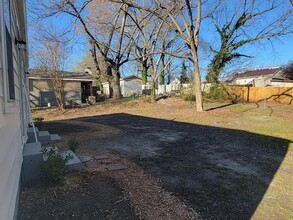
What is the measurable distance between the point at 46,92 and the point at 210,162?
17.7 meters

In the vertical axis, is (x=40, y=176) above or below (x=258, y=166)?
above

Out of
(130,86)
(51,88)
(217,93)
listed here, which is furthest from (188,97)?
(130,86)

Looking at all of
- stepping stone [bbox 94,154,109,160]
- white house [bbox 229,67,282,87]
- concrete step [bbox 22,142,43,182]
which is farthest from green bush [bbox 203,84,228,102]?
concrete step [bbox 22,142,43,182]

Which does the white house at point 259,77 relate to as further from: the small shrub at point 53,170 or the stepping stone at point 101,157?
the small shrub at point 53,170

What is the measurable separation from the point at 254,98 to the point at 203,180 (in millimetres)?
15735

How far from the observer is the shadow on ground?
2.91 metres

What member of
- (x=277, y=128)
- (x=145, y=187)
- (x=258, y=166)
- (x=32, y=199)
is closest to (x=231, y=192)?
(x=145, y=187)

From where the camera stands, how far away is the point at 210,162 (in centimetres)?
443

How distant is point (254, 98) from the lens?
17.3 meters

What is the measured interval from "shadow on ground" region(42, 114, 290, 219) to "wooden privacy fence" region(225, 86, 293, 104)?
10.5 m

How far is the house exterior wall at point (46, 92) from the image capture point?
18.5m

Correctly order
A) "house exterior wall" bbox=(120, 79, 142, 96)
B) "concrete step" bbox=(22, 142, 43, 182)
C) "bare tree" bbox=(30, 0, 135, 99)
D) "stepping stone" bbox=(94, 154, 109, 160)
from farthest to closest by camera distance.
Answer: "house exterior wall" bbox=(120, 79, 142, 96) → "bare tree" bbox=(30, 0, 135, 99) → "stepping stone" bbox=(94, 154, 109, 160) → "concrete step" bbox=(22, 142, 43, 182)

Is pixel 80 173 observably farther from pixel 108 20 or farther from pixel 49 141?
pixel 108 20

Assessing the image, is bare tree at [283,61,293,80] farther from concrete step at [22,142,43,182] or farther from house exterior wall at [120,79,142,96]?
concrete step at [22,142,43,182]
